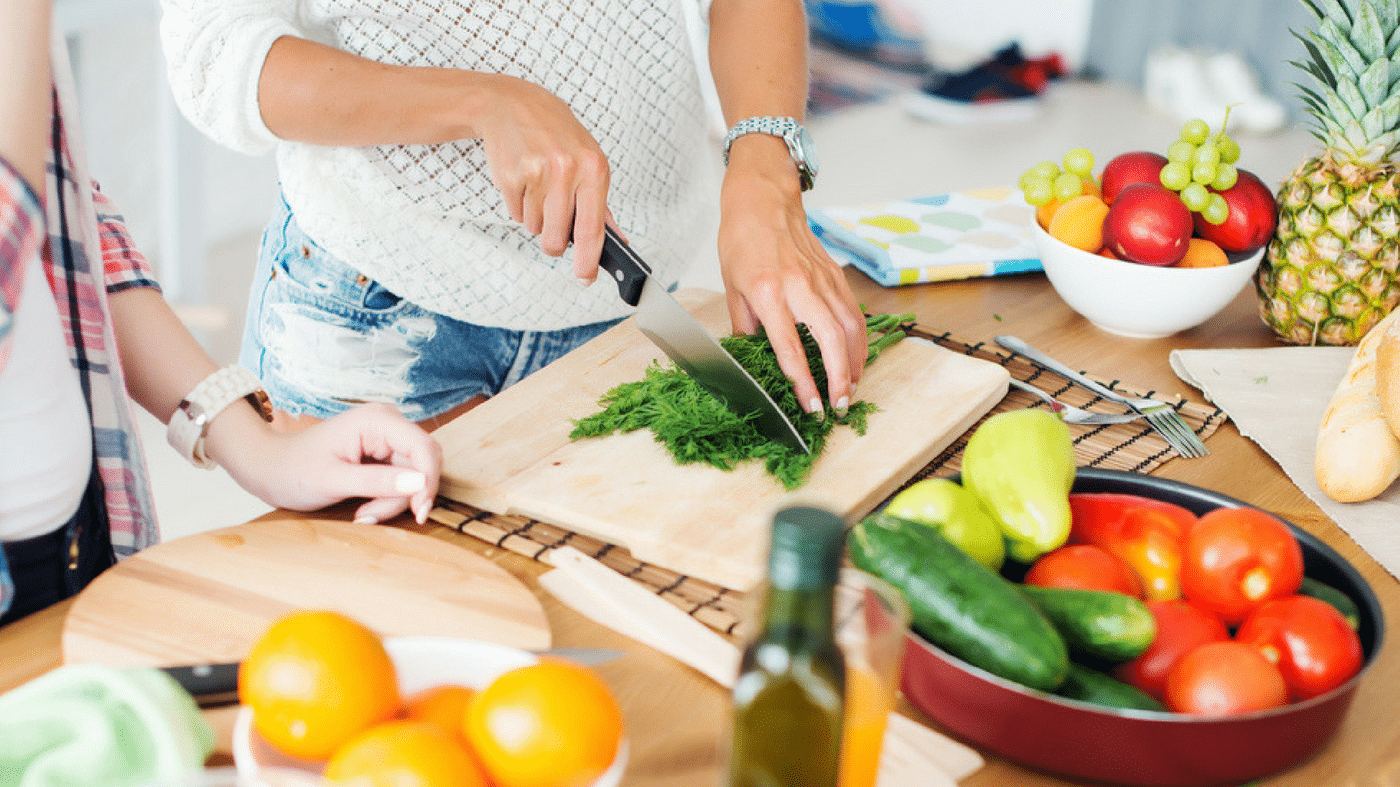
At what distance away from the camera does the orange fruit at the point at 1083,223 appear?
1474 millimetres

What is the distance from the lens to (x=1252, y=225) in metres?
1.45

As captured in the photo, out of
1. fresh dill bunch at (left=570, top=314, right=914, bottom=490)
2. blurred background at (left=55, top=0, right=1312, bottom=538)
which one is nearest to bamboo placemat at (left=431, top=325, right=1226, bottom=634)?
fresh dill bunch at (left=570, top=314, right=914, bottom=490)

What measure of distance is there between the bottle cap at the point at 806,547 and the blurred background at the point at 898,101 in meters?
2.43

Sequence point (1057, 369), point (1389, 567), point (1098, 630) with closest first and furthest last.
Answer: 1. point (1098, 630)
2. point (1389, 567)
3. point (1057, 369)

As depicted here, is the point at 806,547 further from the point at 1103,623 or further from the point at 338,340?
the point at 338,340

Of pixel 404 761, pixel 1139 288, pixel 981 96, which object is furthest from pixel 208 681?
pixel 981 96

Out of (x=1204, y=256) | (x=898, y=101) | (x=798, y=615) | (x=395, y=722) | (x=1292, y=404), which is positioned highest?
(x=798, y=615)

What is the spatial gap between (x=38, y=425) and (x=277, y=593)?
235 millimetres

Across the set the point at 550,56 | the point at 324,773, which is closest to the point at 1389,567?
the point at 324,773

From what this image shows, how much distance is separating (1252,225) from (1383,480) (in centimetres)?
44

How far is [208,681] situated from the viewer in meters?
0.76

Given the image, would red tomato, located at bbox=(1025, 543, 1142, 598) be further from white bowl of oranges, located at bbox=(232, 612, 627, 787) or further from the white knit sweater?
the white knit sweater

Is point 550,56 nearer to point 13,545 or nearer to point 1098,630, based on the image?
point 13,545

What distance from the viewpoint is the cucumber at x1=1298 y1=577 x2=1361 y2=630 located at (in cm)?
84
